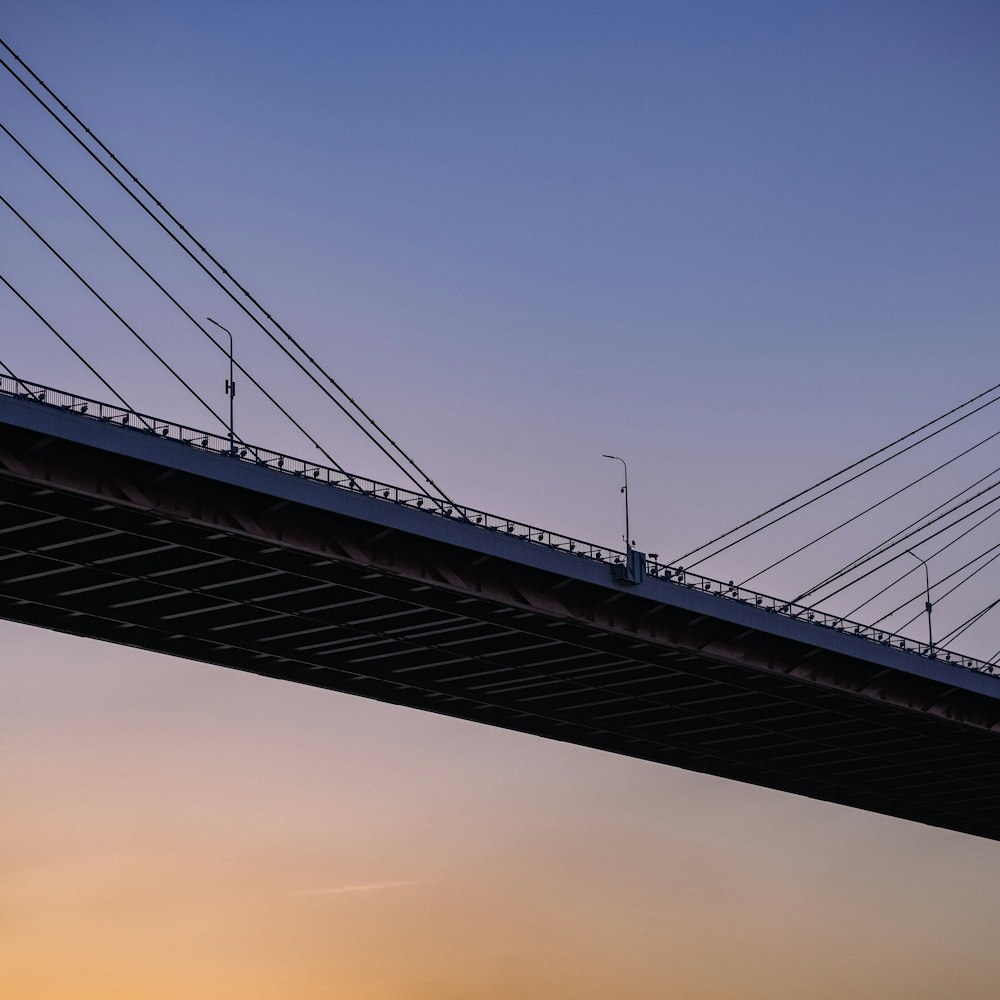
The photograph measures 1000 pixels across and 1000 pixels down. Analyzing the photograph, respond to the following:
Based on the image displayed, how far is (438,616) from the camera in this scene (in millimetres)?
73688

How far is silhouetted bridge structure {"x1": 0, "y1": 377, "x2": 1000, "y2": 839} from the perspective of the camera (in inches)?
2366

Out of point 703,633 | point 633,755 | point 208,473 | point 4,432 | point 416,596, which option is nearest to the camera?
point 4,432

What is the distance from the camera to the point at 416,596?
70.7 metres

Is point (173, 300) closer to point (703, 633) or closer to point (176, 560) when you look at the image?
point (176, 560)

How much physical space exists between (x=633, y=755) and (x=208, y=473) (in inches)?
1709

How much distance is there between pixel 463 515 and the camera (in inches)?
2744

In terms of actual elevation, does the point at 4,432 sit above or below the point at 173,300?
below

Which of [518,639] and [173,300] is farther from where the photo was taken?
[518,639]

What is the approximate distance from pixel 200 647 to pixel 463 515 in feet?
42.7

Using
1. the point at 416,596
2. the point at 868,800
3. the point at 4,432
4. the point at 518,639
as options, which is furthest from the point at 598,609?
the point at 868,800

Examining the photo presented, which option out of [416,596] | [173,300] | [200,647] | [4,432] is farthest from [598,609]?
[4,432]

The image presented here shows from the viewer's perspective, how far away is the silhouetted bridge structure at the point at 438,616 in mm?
60094

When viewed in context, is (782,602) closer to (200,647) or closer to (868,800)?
(200,647)

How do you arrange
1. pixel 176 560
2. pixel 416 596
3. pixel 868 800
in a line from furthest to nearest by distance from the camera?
pixel 868 800, pixel 416 596, pixel 176 560
